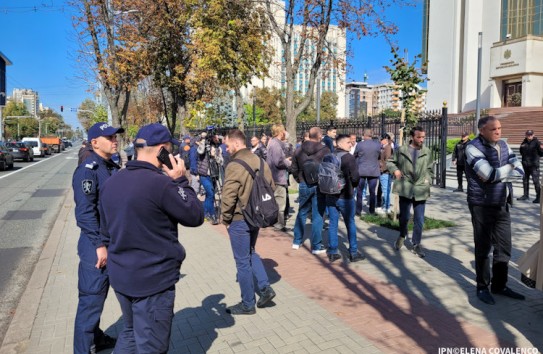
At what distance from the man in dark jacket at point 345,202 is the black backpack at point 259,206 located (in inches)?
78.9

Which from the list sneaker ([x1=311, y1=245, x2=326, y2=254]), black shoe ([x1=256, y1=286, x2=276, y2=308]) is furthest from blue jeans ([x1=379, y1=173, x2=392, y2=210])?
black shoe ([x1=256, y1=286, x2=276, y2=308])

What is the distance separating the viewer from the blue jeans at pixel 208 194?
9.40m

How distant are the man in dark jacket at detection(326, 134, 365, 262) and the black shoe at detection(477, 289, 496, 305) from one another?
1.91 m

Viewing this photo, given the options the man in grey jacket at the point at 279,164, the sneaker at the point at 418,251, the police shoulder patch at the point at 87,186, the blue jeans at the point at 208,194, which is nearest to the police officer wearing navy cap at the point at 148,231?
the police shoulder patch at the point at 87,186

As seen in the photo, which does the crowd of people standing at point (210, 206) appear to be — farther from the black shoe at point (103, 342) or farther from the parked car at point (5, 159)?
the parked car at point (5, 159)

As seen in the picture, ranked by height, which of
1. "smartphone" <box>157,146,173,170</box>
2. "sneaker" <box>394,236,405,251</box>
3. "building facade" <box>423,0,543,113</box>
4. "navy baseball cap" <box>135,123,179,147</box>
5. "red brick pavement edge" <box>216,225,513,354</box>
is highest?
"building facade" <box>423,0,543,113</box>

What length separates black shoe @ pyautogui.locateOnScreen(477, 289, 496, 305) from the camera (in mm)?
4765

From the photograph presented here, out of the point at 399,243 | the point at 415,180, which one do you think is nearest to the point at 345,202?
the point at 415,180

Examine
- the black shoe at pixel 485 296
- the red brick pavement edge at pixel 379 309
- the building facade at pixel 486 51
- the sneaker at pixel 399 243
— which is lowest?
the red brick pavement edge at pixel 379 309

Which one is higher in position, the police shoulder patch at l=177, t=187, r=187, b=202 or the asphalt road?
the police shoulder patch at l=177, t=187, r=187, b=202

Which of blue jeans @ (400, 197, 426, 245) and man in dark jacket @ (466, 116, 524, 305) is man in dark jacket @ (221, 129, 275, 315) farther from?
blue jeans @ (400, 197, 426, 245)

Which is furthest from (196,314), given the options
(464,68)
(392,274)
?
(464,68)

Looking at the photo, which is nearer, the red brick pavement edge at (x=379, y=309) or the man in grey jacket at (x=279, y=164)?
the red brick pavement edge at (x=379, y=309)

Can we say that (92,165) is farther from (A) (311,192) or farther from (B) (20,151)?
(B) (20,151)
